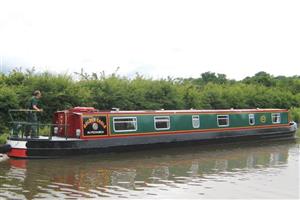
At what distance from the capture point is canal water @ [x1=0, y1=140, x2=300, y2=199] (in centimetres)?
942

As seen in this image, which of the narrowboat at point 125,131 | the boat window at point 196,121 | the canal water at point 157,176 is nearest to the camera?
the canal water at point 157,176

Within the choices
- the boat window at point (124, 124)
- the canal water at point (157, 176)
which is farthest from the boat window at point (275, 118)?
the boat window at point (124, 124)

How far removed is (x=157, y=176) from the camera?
11375 mm

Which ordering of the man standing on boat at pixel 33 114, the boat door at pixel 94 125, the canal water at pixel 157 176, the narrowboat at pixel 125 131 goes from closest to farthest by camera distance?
the canal water at pixel 157 176, the narrowboat at pixel 125 131, the man standing on boat at pixel 33 114, the boat door at pixel 94 125

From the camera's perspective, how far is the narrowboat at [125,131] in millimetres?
13500

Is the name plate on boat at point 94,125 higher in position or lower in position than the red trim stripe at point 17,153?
higher

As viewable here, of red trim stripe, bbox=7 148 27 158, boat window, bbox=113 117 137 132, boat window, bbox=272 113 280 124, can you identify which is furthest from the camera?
boat window, bbox=272 113 280 124

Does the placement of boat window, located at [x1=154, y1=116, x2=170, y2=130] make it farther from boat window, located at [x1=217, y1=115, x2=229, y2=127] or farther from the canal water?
boat window, located at [x1=217, y1=115, x2=229, y2=127]

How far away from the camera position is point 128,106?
806 inches

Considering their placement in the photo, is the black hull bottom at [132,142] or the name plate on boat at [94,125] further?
the name plate on boat at [94,125]

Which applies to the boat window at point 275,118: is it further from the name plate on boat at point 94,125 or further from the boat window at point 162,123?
the name plate on boat at point 94,125

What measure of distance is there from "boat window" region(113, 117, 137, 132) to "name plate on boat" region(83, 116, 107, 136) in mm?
440

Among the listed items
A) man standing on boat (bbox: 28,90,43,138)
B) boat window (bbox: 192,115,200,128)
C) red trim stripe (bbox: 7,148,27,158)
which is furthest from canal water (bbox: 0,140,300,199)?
boat window (bbox: 192,115,200,128)

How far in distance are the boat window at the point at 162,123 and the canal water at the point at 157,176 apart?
2.77ft
